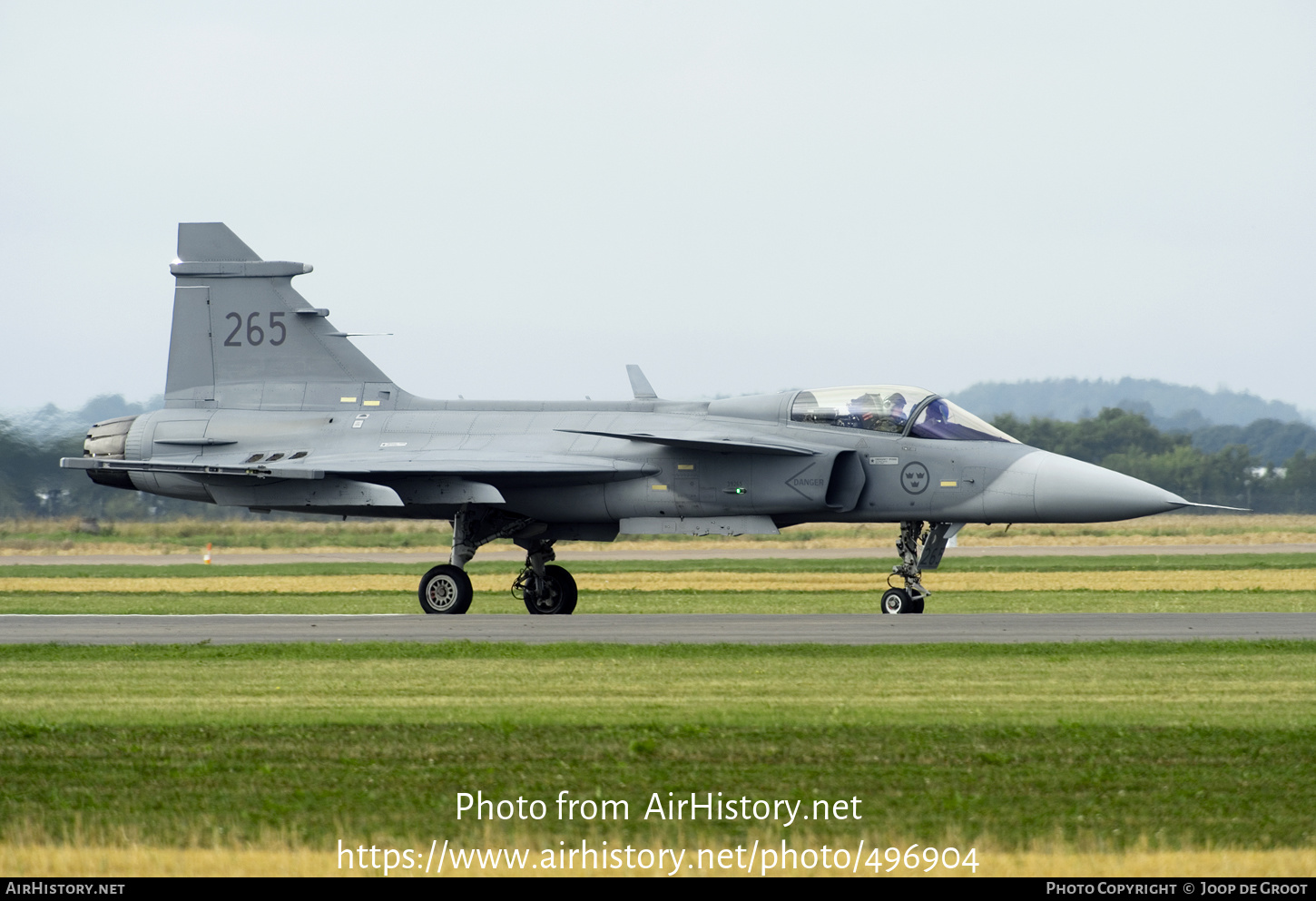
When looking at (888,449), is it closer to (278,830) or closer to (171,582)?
(278,830)

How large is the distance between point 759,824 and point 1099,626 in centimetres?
1112

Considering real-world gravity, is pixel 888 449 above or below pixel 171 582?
above

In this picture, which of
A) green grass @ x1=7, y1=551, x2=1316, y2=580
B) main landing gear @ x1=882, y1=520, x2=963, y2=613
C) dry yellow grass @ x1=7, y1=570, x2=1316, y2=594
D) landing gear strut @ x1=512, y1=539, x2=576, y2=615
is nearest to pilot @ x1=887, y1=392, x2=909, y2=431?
main landing gear @ x1=882, y1=520, x2=963, y2=613

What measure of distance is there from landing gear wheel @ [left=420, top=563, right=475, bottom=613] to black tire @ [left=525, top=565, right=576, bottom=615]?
1.31 m

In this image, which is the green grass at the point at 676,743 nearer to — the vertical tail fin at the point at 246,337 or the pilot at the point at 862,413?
the pilot at the point at 862,413

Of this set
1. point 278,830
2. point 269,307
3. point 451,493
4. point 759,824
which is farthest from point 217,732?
point 269,307

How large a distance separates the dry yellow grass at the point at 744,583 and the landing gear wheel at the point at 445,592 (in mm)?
6732

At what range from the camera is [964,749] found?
9.09 metres

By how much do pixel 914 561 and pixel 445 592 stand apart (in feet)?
20.3

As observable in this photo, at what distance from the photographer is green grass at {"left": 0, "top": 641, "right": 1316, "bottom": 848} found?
24.1 feet

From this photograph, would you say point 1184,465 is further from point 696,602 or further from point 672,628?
point 672,628

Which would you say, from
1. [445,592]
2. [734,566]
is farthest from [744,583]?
[445,592]

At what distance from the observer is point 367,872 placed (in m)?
6.39

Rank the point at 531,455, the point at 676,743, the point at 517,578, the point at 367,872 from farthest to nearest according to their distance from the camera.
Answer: the point at 517,578 < the point at 531,455 < the point at 676,743 < the point at 367,872
